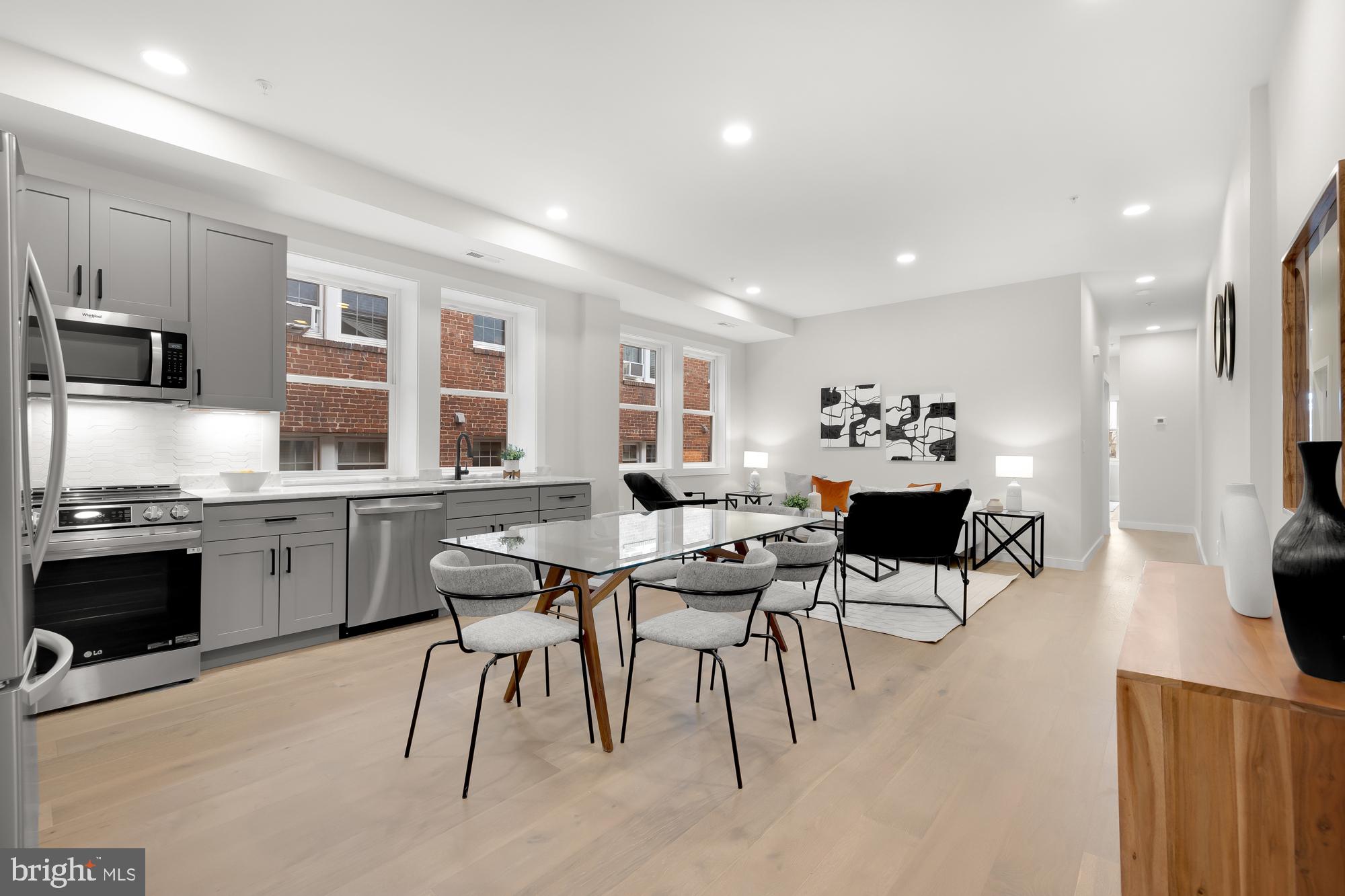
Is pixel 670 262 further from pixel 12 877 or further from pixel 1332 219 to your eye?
pixel 12 877

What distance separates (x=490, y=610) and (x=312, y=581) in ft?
6.57

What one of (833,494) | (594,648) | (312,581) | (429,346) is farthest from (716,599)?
Result: (833,494)

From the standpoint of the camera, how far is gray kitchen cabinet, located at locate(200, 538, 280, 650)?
312cm

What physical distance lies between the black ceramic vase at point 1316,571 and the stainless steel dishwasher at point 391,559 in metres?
3.93

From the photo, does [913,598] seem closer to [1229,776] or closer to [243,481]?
[1229,776]

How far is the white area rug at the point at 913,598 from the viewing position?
3902mm

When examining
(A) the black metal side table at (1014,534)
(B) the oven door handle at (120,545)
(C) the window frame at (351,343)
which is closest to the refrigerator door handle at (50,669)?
(B) the oven door handle at (120,545)

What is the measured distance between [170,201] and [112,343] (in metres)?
0.94

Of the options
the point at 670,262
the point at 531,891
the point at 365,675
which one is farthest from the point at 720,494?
the point at 531,891

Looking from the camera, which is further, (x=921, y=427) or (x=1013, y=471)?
(x=921, y=427)

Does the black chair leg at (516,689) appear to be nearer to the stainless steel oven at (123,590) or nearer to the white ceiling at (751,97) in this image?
the stainless steel oven at (123,590)

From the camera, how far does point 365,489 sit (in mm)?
3896

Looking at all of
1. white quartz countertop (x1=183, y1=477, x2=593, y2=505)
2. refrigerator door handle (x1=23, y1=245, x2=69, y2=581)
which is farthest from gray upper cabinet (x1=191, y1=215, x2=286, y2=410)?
refrigerator door handle (x1=23, y1=245, x2=69, y2=581)

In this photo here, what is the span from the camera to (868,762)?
2250 mm
